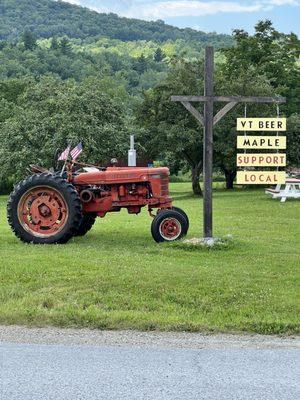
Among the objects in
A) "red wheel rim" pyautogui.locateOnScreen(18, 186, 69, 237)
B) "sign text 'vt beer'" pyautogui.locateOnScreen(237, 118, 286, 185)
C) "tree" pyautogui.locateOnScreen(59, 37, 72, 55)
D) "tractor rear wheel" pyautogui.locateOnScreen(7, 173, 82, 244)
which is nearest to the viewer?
"sign text 'vt beer'" pyautogui.locateOnScreen(237, 118, 286, 185)

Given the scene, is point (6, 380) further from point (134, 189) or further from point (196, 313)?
point (134, 189)

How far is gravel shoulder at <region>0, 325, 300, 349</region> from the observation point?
647 centimetres

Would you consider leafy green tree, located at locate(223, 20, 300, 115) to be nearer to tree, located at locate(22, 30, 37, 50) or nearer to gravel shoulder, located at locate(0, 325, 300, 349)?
gravel shoulder, located at locate(0, 325, 300, 349)

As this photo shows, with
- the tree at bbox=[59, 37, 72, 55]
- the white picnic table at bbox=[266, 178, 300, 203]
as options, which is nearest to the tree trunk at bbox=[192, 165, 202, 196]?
the white picnic table at bbox=[266, 178, 300, 203]

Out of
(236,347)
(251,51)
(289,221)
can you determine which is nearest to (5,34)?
(251,51)

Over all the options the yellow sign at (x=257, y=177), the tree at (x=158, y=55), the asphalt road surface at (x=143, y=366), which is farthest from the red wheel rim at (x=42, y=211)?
the tree at (x=158, y=55)

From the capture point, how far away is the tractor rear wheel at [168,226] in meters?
12.6

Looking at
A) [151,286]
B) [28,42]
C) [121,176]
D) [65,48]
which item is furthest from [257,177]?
[28,42]

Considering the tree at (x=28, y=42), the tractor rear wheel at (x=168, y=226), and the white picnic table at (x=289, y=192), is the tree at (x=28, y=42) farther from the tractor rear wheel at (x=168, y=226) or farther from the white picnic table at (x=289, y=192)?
the tractor rear wheel at (x=168, y=226)

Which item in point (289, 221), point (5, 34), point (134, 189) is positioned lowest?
point (289, 221)

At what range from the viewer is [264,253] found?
11.4 metres

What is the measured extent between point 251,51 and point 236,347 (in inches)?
1834

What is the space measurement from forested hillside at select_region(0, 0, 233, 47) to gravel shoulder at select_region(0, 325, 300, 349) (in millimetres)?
174402

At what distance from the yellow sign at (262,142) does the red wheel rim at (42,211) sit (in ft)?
11.9
